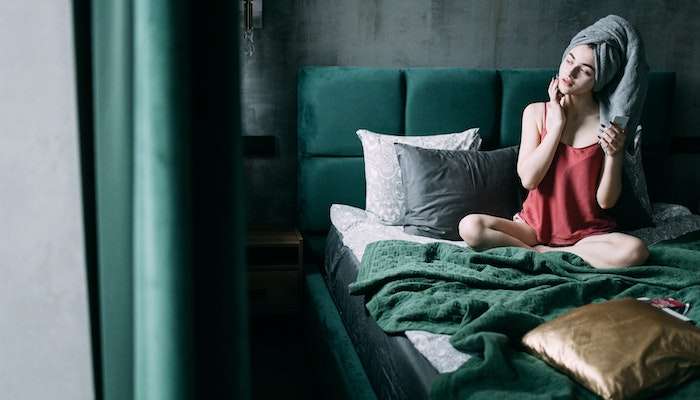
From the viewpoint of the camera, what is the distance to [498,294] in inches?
66.1

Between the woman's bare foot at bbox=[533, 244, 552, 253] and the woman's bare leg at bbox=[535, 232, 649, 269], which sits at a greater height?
the woman's bare leg at bbox=[535, 232, 649, 269]

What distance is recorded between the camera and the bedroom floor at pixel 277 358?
2.25m

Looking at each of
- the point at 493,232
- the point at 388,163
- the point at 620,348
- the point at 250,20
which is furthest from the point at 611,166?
the point at 250,20

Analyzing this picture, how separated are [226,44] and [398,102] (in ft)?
8.02

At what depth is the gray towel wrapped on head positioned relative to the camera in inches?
95.0

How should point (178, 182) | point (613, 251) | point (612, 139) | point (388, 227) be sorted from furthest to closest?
point (388, 227) → point (612, 139) → point (613, 251) → point (178, 182)

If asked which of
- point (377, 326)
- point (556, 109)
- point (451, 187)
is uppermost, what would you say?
point (556, 109)

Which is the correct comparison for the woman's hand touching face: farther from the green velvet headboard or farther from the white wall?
the white wall

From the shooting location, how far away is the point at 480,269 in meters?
1.89

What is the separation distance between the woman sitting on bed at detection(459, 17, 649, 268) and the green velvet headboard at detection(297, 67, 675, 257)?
1.55ft

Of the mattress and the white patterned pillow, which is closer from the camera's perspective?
the mattress

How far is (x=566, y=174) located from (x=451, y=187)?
449 mm

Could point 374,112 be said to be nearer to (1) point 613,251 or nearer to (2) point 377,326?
(1) point 613,251

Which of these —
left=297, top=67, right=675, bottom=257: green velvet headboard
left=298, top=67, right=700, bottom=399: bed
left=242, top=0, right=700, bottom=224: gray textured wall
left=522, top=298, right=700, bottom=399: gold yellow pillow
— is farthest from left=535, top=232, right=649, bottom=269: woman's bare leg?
left=242, top=0, right=700, bottom=224: gray textured wall
